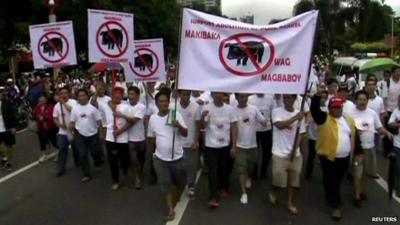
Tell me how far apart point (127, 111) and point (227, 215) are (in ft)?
7.98

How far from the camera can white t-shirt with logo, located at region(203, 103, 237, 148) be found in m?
7.55

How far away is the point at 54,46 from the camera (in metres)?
10.7

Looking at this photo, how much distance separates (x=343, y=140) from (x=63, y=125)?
5060mm

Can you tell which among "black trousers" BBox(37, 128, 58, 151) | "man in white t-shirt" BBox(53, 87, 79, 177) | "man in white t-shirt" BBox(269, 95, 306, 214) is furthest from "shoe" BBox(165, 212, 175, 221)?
"black trousers" BBox(37, 128, 58, 151)

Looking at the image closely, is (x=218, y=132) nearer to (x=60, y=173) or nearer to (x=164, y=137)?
(x=164, y=137)

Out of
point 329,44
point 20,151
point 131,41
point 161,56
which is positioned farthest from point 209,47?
point 329,44

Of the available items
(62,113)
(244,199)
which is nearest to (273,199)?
(244,199)

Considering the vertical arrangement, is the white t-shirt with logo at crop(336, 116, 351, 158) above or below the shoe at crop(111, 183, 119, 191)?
above

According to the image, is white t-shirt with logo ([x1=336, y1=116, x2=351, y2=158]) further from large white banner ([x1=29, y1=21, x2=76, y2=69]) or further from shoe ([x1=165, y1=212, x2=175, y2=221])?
large white banner ([x1=29, y1=21, x2=76, y2=69])

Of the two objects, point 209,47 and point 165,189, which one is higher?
point 209,47

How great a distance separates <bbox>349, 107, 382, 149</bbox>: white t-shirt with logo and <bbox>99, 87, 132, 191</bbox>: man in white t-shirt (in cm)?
334

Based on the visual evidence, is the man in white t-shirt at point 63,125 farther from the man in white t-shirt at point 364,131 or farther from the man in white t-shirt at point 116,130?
the man in white t-shirt at point 364,131

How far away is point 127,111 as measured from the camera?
8.51 meters

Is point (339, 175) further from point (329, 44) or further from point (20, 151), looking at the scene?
point (329, 44)
